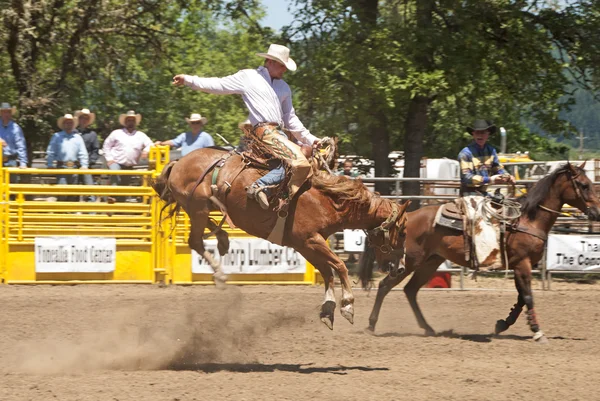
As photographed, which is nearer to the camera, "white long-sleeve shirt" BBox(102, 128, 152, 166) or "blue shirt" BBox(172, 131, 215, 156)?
"blue shirt" BBox(172, 131, 215, 156)

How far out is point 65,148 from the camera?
11.8 m

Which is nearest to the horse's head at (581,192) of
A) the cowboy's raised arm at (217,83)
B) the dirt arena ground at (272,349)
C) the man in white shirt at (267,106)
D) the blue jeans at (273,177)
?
the dirt arena ground at (272,349)

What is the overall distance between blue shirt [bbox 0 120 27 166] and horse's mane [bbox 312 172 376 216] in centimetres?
580

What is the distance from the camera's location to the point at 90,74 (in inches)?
723

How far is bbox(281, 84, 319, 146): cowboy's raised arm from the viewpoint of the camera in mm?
7820

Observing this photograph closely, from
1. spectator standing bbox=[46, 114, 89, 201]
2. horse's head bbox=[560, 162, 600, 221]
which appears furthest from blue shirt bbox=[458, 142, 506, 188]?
spectator standing bbox=[46, 114, 89, 201]

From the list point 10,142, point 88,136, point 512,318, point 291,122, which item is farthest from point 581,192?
point 10,142

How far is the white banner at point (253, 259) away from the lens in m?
12.0

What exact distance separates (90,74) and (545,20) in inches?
366

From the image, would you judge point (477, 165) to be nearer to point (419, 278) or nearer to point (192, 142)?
point (419, 278)

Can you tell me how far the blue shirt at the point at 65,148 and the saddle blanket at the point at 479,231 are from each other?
525 cm

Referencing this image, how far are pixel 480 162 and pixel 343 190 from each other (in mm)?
2459

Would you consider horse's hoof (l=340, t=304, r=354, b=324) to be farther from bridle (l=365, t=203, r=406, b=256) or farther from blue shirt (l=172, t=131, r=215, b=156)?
blue shirt (l=172, t=131, r=215, b=156)

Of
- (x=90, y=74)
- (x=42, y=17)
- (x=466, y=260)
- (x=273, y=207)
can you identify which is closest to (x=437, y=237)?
(x=466, y=260)
